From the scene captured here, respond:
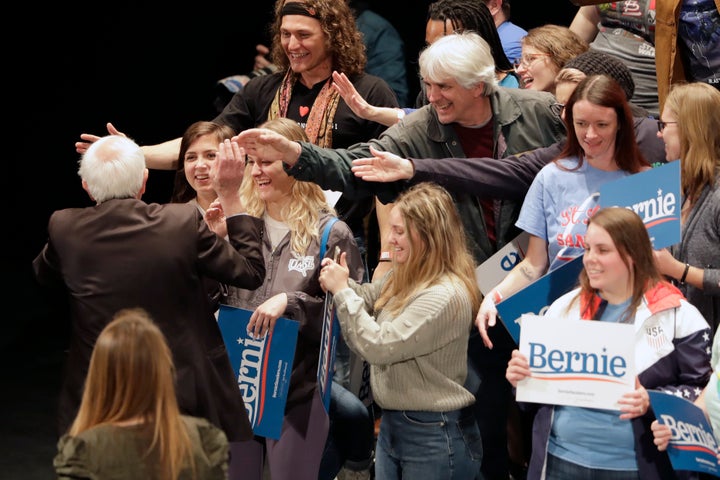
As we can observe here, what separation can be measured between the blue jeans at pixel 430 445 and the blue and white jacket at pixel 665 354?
2.11 feet

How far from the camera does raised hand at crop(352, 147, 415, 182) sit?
4.02 m

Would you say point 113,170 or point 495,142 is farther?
point 495,142

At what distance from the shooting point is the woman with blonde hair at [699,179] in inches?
148

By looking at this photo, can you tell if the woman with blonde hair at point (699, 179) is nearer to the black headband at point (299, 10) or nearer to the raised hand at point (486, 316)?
the raised hand at point (486, 316)

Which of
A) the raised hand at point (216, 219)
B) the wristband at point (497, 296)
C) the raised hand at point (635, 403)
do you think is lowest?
the raised hand at point (635, 403)

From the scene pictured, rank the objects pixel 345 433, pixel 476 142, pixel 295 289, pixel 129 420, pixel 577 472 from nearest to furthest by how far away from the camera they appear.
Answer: pixel 129 420, pixel 577 472, pixel 295 289, pixel 476 142, pixel 345 433

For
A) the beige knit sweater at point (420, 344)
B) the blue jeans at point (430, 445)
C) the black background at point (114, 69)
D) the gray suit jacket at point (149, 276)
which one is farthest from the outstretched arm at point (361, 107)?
the black background at point (114, 69)

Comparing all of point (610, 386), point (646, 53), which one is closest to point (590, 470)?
point (610, 386)

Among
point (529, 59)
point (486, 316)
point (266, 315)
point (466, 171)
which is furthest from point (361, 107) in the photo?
point (486, 316)

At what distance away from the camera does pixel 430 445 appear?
3779 millimetres

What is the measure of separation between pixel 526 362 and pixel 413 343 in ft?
1.60

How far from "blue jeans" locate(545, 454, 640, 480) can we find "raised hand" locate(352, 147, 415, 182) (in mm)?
1084

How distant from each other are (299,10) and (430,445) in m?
2.00

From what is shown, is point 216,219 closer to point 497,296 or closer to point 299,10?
point 497,296
